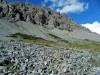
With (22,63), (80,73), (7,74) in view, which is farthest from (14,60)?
(80,73)

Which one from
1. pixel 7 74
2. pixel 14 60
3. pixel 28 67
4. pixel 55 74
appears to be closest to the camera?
pixel 7 74

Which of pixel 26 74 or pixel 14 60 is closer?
pixel 26 74

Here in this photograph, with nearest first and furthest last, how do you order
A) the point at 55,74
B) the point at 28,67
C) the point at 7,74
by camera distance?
1. the point at 7,74
2. the point at 55,74
3. the point at 28,67

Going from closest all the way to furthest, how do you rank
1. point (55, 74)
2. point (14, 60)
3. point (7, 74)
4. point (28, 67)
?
point (7, 74) → point (55, 74) → point (28, 67) → point (14, 60)

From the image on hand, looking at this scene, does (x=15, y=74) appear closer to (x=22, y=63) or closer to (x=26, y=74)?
(x=26, y=74)

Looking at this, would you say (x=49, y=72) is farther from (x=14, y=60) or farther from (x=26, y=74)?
(x=14, y=60)

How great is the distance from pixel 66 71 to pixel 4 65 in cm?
501

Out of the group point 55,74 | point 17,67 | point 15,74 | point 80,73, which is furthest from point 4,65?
point 80,73

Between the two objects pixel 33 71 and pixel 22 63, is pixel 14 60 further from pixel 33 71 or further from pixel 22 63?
pixel 33 71

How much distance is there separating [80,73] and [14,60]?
5.93 meters

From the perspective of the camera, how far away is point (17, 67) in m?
19.3

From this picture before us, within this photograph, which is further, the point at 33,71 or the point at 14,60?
the point at 14,60

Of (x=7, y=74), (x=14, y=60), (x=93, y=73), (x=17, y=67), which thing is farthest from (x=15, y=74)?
(x=93, y=73)

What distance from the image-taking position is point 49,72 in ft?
60.3
